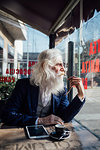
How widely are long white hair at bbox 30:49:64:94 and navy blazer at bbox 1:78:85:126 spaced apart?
71mm

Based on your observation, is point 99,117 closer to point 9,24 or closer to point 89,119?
point 89,119

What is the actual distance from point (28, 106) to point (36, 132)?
44 cm

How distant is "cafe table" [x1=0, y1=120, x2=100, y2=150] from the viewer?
0.94 m

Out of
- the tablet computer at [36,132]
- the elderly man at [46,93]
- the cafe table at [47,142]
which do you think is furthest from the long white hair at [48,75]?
the cafe table at [47,142]

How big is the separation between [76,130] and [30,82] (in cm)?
72

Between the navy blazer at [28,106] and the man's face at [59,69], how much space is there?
0.84 ft

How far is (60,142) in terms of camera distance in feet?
3.35

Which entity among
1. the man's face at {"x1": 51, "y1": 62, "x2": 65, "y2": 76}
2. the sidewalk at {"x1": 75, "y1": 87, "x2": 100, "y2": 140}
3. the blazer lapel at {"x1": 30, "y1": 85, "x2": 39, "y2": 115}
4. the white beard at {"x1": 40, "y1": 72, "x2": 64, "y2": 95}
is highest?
the man's face at {"x1": 51, "y1": 62, "x2": 65, "y2": 76}

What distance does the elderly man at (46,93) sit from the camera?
1.55 meters

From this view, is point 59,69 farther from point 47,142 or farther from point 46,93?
point 47,142

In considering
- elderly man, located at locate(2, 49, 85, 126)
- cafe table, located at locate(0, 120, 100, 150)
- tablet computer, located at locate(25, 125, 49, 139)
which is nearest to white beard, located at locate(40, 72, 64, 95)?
elderly man, located at locate(2, 49, 85, 126)

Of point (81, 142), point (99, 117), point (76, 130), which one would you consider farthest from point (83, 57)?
point (81, 142)

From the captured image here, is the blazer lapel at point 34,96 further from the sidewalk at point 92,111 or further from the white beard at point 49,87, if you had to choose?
the sidewalk at point 92,111

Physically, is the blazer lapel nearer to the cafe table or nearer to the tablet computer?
the tablet computer
